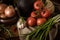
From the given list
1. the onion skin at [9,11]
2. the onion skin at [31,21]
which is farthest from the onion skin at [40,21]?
the onion skin at [9,11]

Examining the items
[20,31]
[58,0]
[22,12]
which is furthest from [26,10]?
[58,0]

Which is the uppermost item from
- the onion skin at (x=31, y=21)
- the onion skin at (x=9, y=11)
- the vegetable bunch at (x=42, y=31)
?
the onion skin at (x=9, y=11)

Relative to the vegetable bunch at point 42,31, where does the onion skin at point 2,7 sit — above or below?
above

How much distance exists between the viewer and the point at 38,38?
43.8 inches

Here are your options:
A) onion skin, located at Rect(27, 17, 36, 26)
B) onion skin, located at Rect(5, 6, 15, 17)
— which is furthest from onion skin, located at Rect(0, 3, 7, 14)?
onion skin, located at Rect(27, 17, 36, 26)

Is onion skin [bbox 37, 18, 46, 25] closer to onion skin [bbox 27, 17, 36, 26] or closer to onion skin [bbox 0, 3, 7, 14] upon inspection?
onion skin [bbox 27, 17, 36, 26]

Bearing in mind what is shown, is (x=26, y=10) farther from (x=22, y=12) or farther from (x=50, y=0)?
(x=50, y=0)

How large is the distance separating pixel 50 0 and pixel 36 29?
350 mm

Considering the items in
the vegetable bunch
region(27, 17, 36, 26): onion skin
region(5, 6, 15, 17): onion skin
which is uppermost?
region(5, 6, 15, 17): onion skin

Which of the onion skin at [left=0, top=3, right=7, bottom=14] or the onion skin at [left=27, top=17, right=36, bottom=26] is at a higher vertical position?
the onion skin at [left=0, top=3, right=7, bottom=14]

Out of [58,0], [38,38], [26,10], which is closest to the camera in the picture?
[38,38]

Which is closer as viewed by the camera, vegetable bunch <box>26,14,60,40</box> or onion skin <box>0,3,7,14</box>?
vegetable bunch <box>26,14,60,40</box>

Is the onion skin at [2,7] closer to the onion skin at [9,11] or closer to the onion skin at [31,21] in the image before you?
the onion skin at [9,11]

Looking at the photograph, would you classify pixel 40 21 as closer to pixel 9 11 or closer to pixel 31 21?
pixel 31 21
